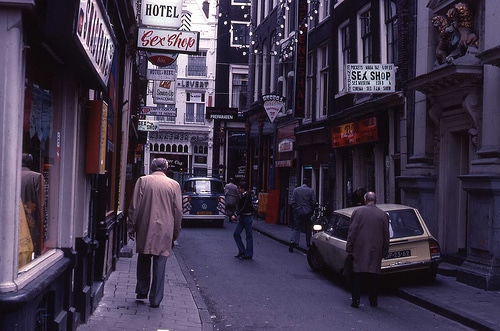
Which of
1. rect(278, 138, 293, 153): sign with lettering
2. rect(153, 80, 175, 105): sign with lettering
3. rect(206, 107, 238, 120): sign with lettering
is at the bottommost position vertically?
rect(278, 138, 293, 153): sign with lettering

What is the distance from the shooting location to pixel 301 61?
25172 mm

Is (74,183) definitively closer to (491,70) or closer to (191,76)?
(491,70)

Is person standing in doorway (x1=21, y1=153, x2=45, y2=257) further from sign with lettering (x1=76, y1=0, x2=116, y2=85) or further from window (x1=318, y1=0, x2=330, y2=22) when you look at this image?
window (x1=318, y1=0, x2=330, y2=22)

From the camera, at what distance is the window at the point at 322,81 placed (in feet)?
81.2

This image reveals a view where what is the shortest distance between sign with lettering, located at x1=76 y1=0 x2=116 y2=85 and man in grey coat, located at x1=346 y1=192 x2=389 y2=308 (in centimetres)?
450

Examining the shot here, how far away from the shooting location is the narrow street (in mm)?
8797

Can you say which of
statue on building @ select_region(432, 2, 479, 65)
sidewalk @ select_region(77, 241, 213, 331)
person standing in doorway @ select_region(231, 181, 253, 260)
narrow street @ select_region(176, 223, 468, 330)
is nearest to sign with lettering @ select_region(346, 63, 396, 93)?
statue on building @ select_region(432, 2, 479, 65)

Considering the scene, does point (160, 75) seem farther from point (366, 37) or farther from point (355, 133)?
point (366, 37)

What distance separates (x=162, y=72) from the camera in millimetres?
20141

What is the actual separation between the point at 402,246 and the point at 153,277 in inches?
173

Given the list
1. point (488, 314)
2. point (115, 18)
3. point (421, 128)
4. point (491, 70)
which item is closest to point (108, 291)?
point (115, 18)

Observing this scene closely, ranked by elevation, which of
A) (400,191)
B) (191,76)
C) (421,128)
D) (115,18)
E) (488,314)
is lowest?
(488,314)

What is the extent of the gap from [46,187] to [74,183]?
499 millimetres

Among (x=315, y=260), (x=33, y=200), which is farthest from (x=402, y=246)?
(x=33, y=200)
